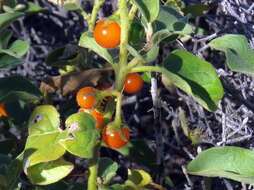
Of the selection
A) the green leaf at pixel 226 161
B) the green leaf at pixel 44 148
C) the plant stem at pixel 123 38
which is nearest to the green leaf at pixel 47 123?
the green leaf at pixel 44 148

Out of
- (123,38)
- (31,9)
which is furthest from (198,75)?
(31,9)

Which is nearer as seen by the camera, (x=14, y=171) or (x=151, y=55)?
(x=151, y=55)

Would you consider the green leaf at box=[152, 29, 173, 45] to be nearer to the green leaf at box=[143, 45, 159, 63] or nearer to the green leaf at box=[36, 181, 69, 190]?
the green leaf at box=[143, 45, 159, 63]

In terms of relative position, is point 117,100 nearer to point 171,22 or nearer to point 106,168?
point 171,22

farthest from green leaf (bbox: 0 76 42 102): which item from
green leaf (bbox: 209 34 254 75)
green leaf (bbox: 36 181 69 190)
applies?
green leaf (bbox: 209 34 254 75)

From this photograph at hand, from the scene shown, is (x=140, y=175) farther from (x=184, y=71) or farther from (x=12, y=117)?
(x=12, y=117)

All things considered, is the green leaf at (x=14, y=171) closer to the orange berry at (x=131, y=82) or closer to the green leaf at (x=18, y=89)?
the green leaf at (x=18, y=89)
